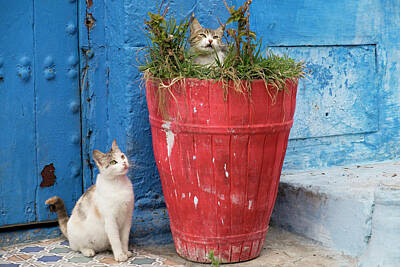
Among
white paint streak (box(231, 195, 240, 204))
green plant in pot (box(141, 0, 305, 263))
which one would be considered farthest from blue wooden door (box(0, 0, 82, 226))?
white paint streak (box(231, 195, 240, 204))

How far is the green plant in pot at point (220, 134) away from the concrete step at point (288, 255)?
0.28 feet

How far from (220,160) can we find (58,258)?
1006mm

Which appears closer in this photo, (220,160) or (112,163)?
(220,160)

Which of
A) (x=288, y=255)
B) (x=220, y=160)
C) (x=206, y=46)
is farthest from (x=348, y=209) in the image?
(x=206, y=46)

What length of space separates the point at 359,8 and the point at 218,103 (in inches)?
70.2

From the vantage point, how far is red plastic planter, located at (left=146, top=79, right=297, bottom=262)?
7.79 ft

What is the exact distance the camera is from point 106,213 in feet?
8.43

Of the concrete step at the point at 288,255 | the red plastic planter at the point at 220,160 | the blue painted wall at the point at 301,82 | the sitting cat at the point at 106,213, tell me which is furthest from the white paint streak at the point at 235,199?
the blue painted wall at the point at 301,82

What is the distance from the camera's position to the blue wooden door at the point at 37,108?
284 centimetres

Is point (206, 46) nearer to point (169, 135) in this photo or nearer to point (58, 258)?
point (169, 135)

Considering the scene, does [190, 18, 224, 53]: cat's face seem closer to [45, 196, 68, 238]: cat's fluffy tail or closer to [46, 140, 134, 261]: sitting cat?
[46, 140, 134, 261]: sitting cat

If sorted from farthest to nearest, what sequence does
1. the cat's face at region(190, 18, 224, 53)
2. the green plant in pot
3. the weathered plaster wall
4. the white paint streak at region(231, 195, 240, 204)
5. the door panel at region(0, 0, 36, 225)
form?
1. the weathered plaster wall
2. the door panel at region(0, 0, 36, 225)
3. the cat's face at region(190, 18, 224, 53)
4. the white paint streak at region(231, 195, 240, 204)
5. the green plant in pot

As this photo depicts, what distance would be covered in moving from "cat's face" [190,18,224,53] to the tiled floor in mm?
1096

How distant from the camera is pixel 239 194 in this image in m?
2.48
